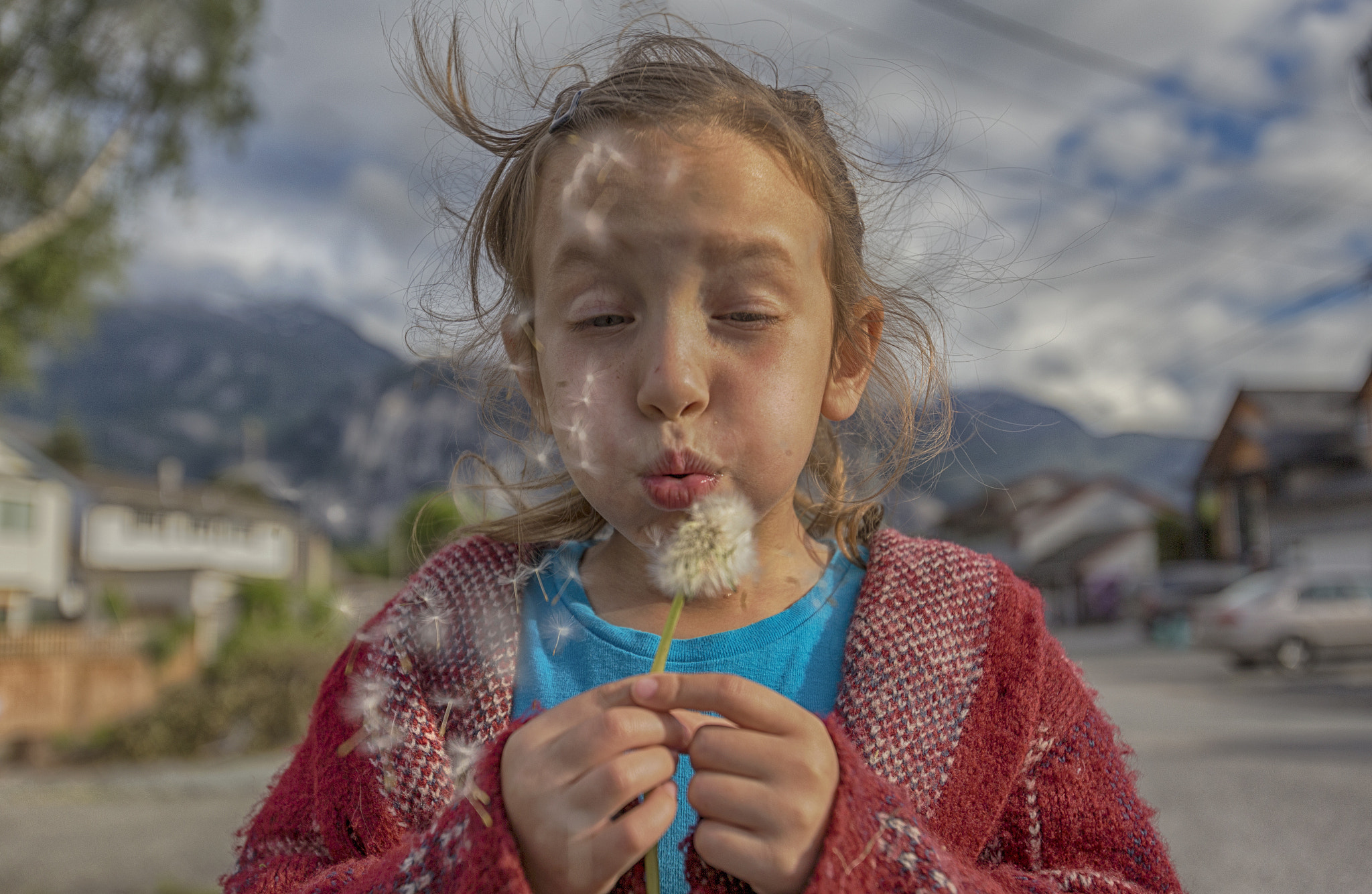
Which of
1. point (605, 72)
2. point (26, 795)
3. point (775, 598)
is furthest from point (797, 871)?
point (26, 795)

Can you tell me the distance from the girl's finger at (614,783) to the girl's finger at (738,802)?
50 millimetres

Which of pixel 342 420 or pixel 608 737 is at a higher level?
pixel 342 420

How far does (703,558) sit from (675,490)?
160 mm

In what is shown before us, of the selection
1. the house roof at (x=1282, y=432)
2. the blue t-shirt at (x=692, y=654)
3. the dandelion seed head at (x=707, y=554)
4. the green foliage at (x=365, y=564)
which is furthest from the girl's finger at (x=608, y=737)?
the green foliage at (x=365, y=564)

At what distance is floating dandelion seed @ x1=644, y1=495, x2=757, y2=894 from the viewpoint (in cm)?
105

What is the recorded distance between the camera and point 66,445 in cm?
5453

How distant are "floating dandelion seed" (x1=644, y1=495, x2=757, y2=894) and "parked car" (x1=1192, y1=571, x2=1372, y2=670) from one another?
18498 mm

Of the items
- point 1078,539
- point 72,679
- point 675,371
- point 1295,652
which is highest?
point 675,371

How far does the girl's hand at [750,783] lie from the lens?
982mm

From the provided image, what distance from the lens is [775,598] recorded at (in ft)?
5.19

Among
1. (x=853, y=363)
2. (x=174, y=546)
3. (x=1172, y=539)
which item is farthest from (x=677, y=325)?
(x=1172, y=539)

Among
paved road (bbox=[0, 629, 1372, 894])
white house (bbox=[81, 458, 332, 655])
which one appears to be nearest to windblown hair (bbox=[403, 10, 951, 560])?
paved road (bbox=[0, 629, 1372, 894])

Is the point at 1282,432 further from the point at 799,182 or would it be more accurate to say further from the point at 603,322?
the point at 603,322

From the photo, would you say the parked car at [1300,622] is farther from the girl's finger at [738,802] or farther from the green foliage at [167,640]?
the green foliage at [167,640]
